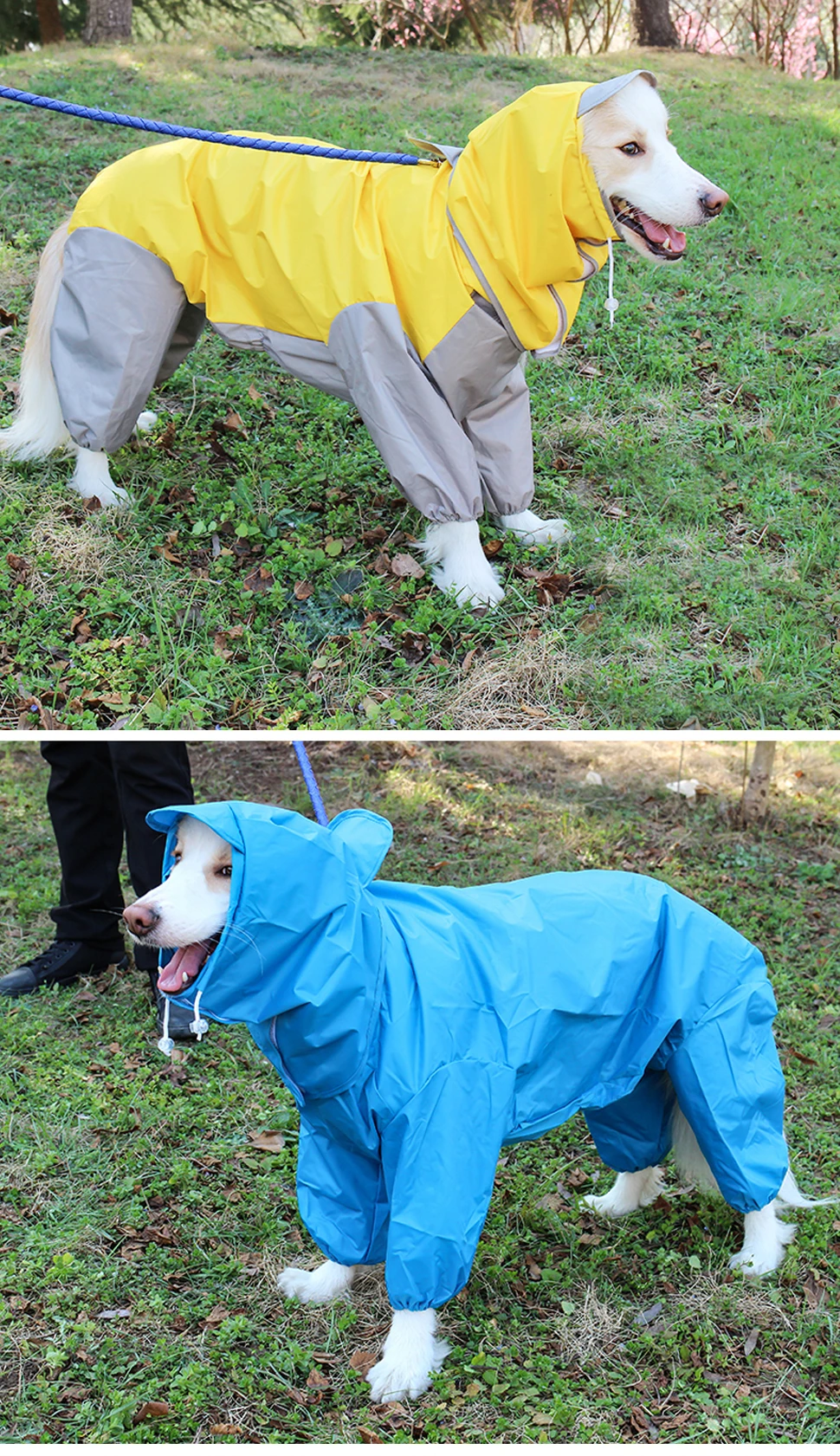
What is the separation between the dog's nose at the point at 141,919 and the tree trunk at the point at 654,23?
410 inches

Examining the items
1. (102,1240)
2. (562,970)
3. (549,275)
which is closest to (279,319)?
(549,275)

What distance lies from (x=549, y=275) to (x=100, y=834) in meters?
2.54

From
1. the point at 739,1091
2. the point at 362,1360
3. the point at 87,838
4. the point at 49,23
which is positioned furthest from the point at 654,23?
the point at 362,1360

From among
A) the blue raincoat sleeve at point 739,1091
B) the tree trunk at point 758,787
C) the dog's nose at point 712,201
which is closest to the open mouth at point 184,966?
the blue raincoat sleeve at point 739,1091

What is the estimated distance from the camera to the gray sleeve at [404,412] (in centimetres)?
336

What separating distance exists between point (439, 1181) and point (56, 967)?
7.38 feet

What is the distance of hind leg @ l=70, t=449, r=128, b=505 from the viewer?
410 centimetres

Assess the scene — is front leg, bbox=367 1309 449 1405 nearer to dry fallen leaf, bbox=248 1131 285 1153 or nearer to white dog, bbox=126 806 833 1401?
white dog, bbox=126 806 833 1401

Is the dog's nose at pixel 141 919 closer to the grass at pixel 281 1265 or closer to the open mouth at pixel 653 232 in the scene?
the grass at pixel 281 1265

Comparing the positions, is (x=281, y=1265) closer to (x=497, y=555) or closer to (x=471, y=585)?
(x=471, y=585)

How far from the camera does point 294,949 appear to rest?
2176 mm

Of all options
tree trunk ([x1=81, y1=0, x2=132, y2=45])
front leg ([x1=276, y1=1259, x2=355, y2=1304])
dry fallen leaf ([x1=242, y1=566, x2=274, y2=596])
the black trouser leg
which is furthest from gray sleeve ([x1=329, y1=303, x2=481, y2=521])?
tree trunk ([x1=81, y1=0, x2=132, y2=45])

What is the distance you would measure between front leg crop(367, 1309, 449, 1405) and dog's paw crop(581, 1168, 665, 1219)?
2.60ft

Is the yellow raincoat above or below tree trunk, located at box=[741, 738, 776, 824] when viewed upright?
above
